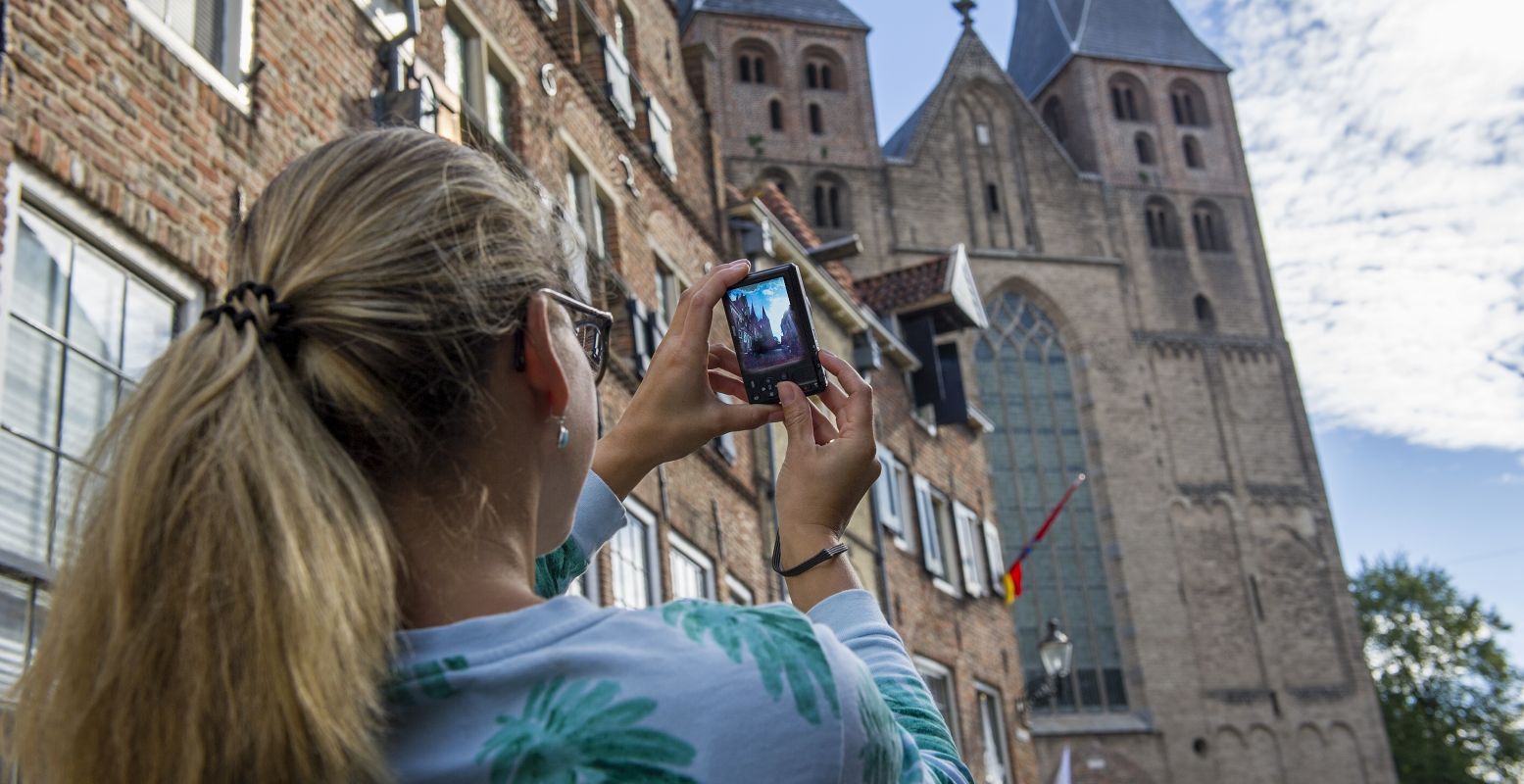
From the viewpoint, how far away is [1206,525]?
3925 centimetres

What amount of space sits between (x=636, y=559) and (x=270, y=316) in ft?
30.8

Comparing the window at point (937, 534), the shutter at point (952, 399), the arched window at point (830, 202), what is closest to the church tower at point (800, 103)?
the arched window at point (830, 202)

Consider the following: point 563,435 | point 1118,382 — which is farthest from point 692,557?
point 1118,382

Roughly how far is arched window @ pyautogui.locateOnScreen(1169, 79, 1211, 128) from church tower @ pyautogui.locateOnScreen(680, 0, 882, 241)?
10.4 metres

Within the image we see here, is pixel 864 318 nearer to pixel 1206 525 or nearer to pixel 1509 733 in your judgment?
pixel 1206 525

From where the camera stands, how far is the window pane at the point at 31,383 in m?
4.75

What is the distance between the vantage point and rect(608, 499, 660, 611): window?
1011cm

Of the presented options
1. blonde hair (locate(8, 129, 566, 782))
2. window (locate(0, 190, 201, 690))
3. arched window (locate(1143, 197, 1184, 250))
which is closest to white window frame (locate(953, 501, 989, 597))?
window (locate(0, 190, 201, 690))

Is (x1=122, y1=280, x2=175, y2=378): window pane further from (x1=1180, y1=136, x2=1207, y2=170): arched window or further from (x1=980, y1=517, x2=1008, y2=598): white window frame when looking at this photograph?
(x1=1180, y1=136, x2=1207, y2=170): arched window

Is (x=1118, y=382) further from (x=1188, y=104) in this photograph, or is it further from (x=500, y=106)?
(x=500, y=106)

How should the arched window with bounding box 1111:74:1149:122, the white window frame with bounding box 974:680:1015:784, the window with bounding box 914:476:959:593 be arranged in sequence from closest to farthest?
the window with bounding box 914:476:959:593 → the white window frame with bounding box 974:680:1015:784 → the arched window with bounding box 1111:74:1149:122

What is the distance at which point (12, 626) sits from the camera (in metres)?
4.63

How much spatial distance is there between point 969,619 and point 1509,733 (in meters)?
28.5

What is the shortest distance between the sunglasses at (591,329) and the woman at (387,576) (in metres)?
0.04
